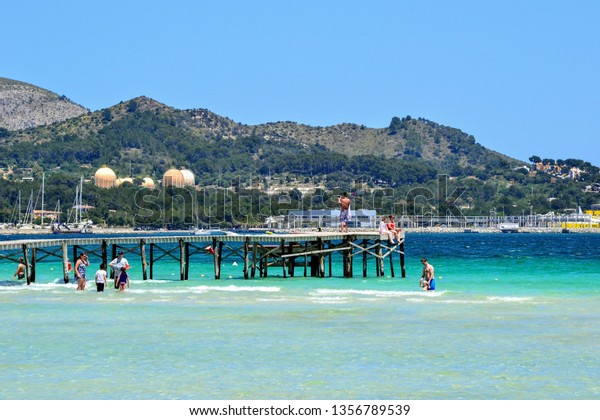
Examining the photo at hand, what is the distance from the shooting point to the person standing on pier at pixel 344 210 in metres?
45.4

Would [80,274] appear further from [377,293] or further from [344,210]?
[377,293]

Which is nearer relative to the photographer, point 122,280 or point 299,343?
point 299,343

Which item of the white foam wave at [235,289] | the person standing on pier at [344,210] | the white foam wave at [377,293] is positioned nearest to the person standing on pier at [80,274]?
the white foam wave at [235,289]

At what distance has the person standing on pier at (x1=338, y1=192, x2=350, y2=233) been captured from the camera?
45.4 metres

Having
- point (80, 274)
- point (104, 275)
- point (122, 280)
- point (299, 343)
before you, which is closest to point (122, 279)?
point (122, 280)

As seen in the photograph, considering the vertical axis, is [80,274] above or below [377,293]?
above

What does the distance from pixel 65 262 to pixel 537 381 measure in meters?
31.9

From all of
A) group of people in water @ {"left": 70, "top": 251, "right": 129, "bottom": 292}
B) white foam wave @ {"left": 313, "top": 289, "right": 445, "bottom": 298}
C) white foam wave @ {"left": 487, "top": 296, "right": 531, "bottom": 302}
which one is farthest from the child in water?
white foam wave @ {"left": 487, "top": 296, "right": 531, "bottom": 302}

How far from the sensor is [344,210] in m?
47.6

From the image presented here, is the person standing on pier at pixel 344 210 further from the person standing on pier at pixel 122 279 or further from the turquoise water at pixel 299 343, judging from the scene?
the person standing on pier at pixel 122 279

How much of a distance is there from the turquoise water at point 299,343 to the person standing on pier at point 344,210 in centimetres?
379

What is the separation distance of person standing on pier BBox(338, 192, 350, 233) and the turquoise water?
12.4 ft

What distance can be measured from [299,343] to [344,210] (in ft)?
68.5
